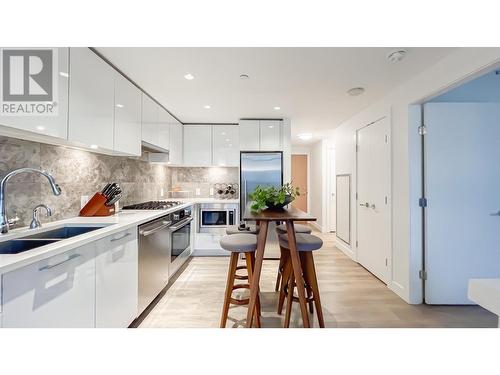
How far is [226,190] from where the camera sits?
4246 millimetres

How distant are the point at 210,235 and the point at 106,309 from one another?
2333 millimetres

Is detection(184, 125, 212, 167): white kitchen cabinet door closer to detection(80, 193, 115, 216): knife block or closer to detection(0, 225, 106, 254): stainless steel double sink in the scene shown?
detection(80, 193, 115, 216): knife block

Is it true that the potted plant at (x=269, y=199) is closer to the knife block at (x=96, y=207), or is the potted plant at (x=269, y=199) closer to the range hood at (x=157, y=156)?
the knife block at (x=96, y=207)

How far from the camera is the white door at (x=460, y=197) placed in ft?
7.47

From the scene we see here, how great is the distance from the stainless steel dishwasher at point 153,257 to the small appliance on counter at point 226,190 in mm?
1627

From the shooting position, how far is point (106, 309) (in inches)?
61.2

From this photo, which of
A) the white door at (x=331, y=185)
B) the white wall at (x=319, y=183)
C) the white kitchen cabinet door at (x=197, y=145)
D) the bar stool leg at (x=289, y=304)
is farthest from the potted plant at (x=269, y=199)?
the white wall at (x=319, y=183)

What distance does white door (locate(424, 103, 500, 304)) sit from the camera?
7.47 ft

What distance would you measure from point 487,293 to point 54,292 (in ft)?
6.04

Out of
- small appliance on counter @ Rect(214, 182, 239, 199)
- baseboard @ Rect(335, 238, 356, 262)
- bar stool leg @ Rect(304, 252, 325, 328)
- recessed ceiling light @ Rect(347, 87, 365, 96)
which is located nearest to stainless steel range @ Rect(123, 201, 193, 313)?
small appliance on counter @ Rect(214, 182, 239, 199)

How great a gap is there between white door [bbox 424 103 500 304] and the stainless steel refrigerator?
1976 mm
